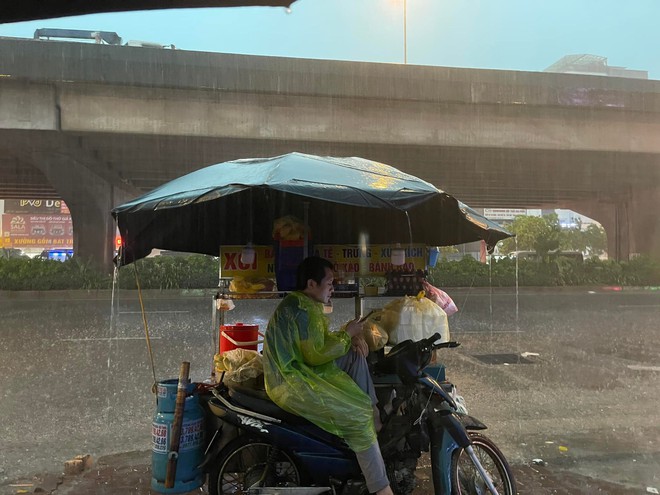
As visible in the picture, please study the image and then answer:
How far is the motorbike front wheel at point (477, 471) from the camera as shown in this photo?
9.48ft

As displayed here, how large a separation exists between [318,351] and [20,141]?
685 inches

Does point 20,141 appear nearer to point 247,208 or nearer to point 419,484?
point 247,208

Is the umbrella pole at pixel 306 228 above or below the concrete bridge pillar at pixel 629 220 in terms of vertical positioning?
below

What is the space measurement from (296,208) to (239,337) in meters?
1.15

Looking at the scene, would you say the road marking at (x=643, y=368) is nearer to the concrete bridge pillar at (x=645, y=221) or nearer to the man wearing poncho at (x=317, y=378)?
the man wearing poncho at (x=317, y=378)

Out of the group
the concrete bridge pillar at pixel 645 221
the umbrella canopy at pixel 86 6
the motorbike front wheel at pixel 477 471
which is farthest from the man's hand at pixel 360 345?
the concrete bridge pillar at pixel 645 221

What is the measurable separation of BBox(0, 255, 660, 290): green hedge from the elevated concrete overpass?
3747 mm

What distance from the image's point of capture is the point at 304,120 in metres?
16.2

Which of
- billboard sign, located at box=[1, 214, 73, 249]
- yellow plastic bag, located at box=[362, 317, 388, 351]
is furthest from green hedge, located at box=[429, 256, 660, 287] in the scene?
billboard sign, located at box=[1, 214, 73, 249]

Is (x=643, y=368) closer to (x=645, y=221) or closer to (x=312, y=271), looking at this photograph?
(x=312, y=271)

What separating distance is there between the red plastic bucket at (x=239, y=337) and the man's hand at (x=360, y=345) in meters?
1.35

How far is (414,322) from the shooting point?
3.49m

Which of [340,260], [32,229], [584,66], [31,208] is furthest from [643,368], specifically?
[32,229]

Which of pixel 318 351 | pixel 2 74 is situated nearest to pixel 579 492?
pixel 318 351
